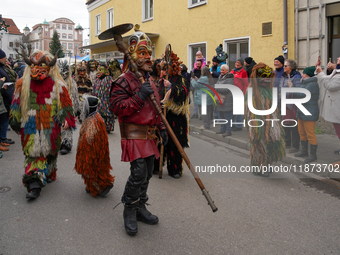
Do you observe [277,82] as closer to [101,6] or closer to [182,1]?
[182,1]

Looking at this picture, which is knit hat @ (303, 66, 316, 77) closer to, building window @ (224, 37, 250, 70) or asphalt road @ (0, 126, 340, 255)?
asphalt road @ (0, 126, 340, 255)

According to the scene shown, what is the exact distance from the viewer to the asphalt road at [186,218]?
10.0ft

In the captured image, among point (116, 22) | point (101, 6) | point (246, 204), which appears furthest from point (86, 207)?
point (101, 6)

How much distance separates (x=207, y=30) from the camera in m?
12.6

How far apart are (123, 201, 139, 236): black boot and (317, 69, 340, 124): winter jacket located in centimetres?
401

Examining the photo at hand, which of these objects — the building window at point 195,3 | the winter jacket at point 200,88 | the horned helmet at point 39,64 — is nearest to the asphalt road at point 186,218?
the horned helmet at point 39,64

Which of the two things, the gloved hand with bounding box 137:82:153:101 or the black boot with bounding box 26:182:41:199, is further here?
the black boot with bounding box 26:182:41:199

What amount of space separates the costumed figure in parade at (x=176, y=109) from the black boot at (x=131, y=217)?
1.84 m

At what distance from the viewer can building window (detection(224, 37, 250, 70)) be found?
439 inches

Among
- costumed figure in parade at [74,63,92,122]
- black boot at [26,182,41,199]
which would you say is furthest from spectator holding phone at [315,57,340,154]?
costumed figure in parade at [74,63,92,122]

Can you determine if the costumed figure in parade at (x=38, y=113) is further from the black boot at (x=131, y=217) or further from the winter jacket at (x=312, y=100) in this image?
the winter jacket at (x=312, y=100)

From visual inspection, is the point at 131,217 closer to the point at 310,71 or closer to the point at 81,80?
the point at 310,71

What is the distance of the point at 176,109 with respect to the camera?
498 cm

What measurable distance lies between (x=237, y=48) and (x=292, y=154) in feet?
20.3
